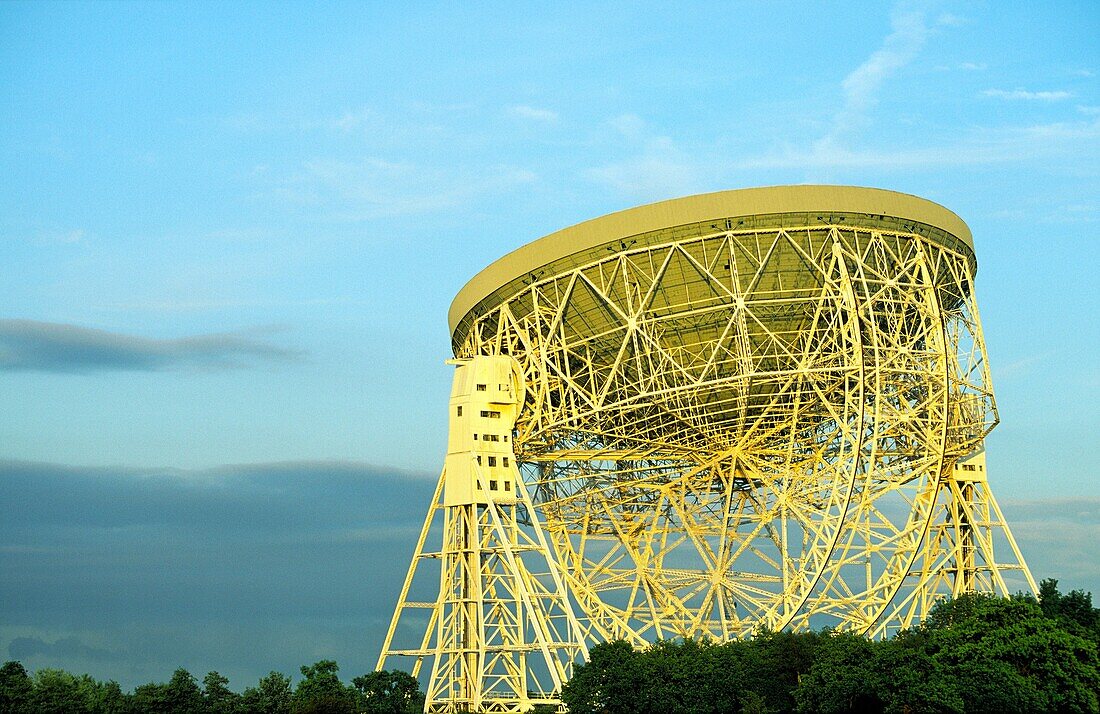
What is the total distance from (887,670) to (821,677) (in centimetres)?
220

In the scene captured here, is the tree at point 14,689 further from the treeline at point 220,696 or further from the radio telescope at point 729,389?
the radio telescope at point 729,389

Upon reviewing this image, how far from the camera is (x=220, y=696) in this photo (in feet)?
174

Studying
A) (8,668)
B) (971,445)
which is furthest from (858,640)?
(8,668)

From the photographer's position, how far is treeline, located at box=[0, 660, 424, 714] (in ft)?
158

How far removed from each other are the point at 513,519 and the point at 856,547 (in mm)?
13103

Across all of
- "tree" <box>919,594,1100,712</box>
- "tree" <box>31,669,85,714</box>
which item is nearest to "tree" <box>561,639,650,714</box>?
"tree" <box>919,594,1100,712</box>

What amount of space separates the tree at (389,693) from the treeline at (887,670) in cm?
623

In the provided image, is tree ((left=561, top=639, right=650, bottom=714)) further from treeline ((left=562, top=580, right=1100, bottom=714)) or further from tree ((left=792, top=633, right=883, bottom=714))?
tree ((left=792, top=633, right=883, bottom=714))

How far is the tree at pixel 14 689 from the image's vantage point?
54441mm

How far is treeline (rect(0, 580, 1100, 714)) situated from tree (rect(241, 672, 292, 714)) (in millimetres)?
57

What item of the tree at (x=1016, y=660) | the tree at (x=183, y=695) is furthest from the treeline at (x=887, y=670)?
the tree at (x=183, y=695)


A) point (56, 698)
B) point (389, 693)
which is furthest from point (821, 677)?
point (56, 698)

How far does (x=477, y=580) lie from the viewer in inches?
1897

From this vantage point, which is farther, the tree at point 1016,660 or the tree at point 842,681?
the tree at point 842,681
